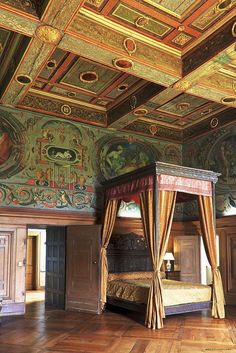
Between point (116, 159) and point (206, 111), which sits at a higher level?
point (206, 111)

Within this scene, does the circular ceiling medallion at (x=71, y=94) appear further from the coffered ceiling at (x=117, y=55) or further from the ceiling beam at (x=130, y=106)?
the ceiling beam at (x=130, y=106)

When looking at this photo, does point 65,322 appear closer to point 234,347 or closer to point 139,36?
point 234,347

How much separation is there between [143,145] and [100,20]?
513 centimetres

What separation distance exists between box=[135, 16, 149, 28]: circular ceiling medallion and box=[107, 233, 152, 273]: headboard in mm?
5543

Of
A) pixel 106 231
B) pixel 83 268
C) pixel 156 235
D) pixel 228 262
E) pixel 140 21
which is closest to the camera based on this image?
pixel 140 21

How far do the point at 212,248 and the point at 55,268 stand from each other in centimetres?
411

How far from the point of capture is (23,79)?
7.43m

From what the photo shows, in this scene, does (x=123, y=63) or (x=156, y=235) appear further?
(x=156, y=235)

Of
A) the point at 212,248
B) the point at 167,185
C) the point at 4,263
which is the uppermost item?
the point at 167,185

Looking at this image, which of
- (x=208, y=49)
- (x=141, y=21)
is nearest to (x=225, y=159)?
(x=208, y=49)

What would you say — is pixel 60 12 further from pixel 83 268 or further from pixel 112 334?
pixel 83 268

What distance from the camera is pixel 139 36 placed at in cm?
652

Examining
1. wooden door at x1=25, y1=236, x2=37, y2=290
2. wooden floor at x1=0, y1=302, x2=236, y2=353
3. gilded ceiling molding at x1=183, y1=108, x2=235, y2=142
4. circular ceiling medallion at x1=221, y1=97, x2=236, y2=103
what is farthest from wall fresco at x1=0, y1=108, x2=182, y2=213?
wooden door at x1=25, y1=236, x2=37, y2=290

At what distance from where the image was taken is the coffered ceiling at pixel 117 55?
577 cm
